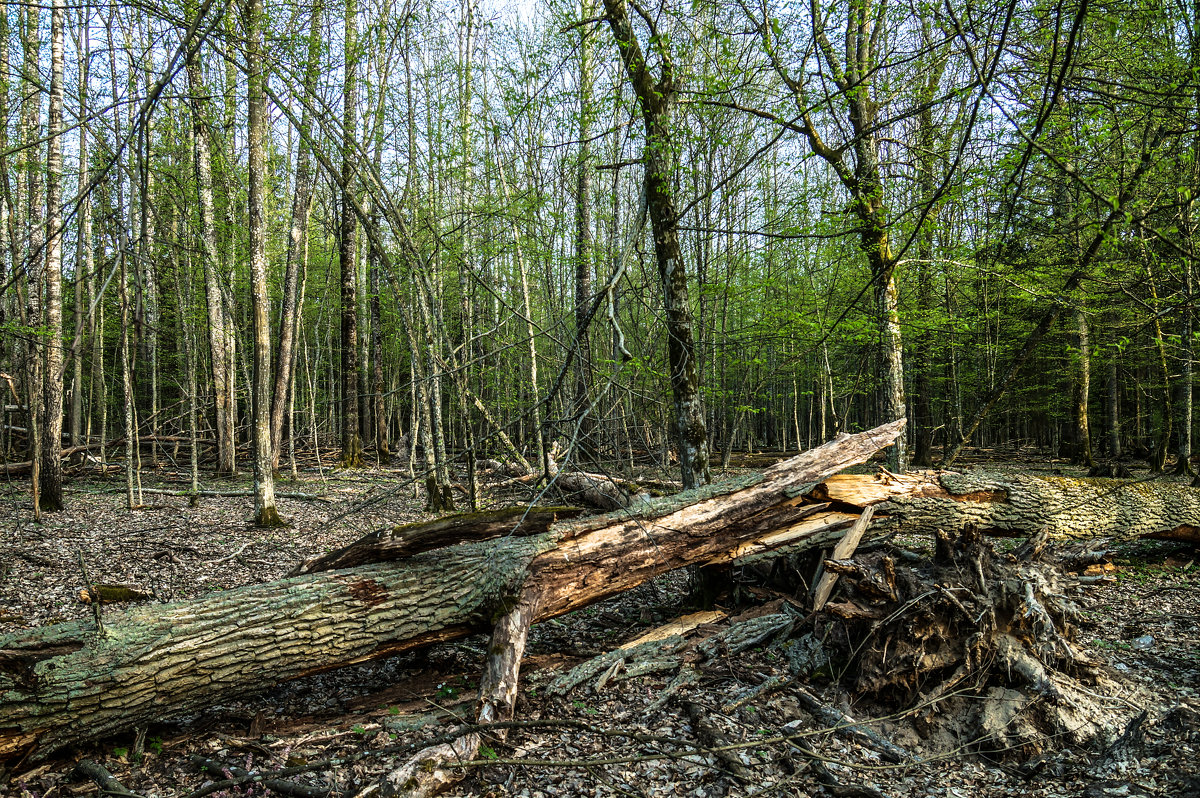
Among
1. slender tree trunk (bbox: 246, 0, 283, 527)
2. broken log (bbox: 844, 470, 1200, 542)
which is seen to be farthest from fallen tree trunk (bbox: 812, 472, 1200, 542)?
slender tree trunk (bbox: 246, 0, 283, 527)

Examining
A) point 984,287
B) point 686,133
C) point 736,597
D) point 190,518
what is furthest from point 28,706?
point 984,287

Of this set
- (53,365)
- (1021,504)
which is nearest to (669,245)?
(1021,504)

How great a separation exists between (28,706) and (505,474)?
9902mm

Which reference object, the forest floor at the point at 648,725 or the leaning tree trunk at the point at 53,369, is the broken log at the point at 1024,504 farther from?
the leaning tree trunk at the point at 53,369

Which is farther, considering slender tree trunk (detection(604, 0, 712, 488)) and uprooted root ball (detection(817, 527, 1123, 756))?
slender tree trunk (detection(604, 0, 712, 488))

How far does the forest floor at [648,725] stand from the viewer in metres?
2.81

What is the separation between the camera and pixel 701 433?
208 inches

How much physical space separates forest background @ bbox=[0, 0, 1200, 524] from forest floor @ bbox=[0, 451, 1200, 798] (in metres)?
1.47

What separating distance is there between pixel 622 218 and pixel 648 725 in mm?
18218

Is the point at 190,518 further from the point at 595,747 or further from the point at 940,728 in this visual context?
the point at 940,728

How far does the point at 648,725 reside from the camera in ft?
11.1

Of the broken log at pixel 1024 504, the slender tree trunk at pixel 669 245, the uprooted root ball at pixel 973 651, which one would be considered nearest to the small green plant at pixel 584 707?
the uprooted root ball at pixel 973 651

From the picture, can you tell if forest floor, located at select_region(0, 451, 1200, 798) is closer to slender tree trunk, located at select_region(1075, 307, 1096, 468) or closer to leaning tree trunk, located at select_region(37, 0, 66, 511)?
leaning tree trunk, located at select_region(37, 0, 66, 511)

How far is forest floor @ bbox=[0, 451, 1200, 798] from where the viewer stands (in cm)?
281
